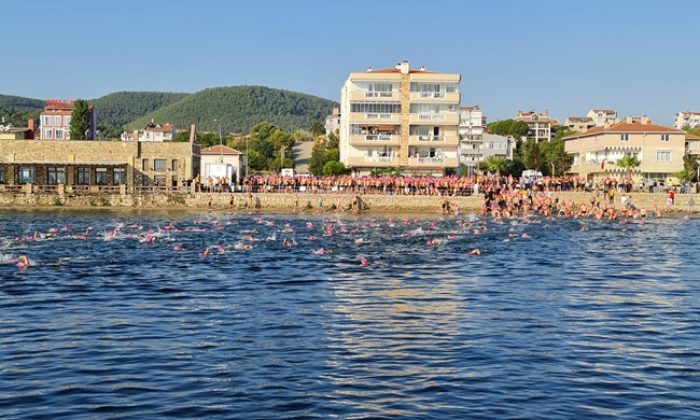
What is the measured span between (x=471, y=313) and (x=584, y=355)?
15.8 feet

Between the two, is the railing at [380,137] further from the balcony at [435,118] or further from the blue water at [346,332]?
the blue water at [346,332]

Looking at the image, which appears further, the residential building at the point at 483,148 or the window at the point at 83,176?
the residential building at the point at 483,148

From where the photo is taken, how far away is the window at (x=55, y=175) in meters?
70.6

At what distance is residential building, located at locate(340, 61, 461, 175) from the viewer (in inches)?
3172

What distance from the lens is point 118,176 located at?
71.9 meters

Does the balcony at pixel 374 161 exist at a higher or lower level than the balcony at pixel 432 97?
lower

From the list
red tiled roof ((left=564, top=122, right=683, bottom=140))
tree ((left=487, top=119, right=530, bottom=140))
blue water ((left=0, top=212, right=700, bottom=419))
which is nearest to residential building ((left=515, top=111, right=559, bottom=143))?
tree ((left=487, top=119, right=530, bottom=140))

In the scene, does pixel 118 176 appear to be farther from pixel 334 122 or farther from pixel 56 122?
pixel 334 122

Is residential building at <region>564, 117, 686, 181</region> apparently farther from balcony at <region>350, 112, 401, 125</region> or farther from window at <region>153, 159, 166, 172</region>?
window at <region>153, 159, 166, 172</region>

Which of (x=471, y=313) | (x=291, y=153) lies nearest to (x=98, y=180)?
(x=471, y=313)

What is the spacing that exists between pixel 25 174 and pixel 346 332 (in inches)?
2286

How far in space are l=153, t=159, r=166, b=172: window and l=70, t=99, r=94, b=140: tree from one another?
42.9m

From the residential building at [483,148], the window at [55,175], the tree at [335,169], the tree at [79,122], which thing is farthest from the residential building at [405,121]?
the tree at [79,122]

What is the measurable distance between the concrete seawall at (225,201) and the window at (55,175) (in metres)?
5.70
